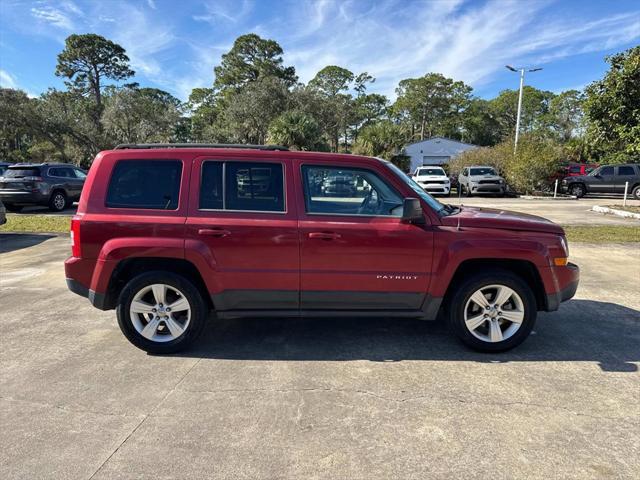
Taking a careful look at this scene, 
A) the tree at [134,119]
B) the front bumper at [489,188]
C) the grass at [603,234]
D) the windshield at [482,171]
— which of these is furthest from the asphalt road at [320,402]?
the tree at [134,119]

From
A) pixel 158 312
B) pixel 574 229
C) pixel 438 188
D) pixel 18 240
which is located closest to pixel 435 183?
pixel 438 188

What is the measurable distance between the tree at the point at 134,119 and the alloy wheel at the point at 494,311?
42158 mm

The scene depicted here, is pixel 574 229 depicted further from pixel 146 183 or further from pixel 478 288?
pixel 146 183

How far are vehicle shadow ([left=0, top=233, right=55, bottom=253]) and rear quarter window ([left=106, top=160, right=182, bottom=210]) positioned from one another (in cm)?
669

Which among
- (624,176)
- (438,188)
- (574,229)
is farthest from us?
(438,188)

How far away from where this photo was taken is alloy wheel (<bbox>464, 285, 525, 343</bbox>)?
3807mm

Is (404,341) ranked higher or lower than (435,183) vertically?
lower

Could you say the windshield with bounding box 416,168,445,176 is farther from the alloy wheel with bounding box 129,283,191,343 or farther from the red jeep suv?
the alloy wheel with bounding box 129,283,191,343

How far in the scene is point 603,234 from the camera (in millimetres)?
10148

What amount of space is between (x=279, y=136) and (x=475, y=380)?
2465cm

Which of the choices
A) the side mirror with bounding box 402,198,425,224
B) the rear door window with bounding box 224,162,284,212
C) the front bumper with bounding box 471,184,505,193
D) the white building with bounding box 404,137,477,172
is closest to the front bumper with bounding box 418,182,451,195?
the front bumper with bounding box 471,184,505,193

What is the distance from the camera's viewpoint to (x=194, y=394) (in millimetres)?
3186

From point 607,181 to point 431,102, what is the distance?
170 ft

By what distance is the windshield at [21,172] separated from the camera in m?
13.6
